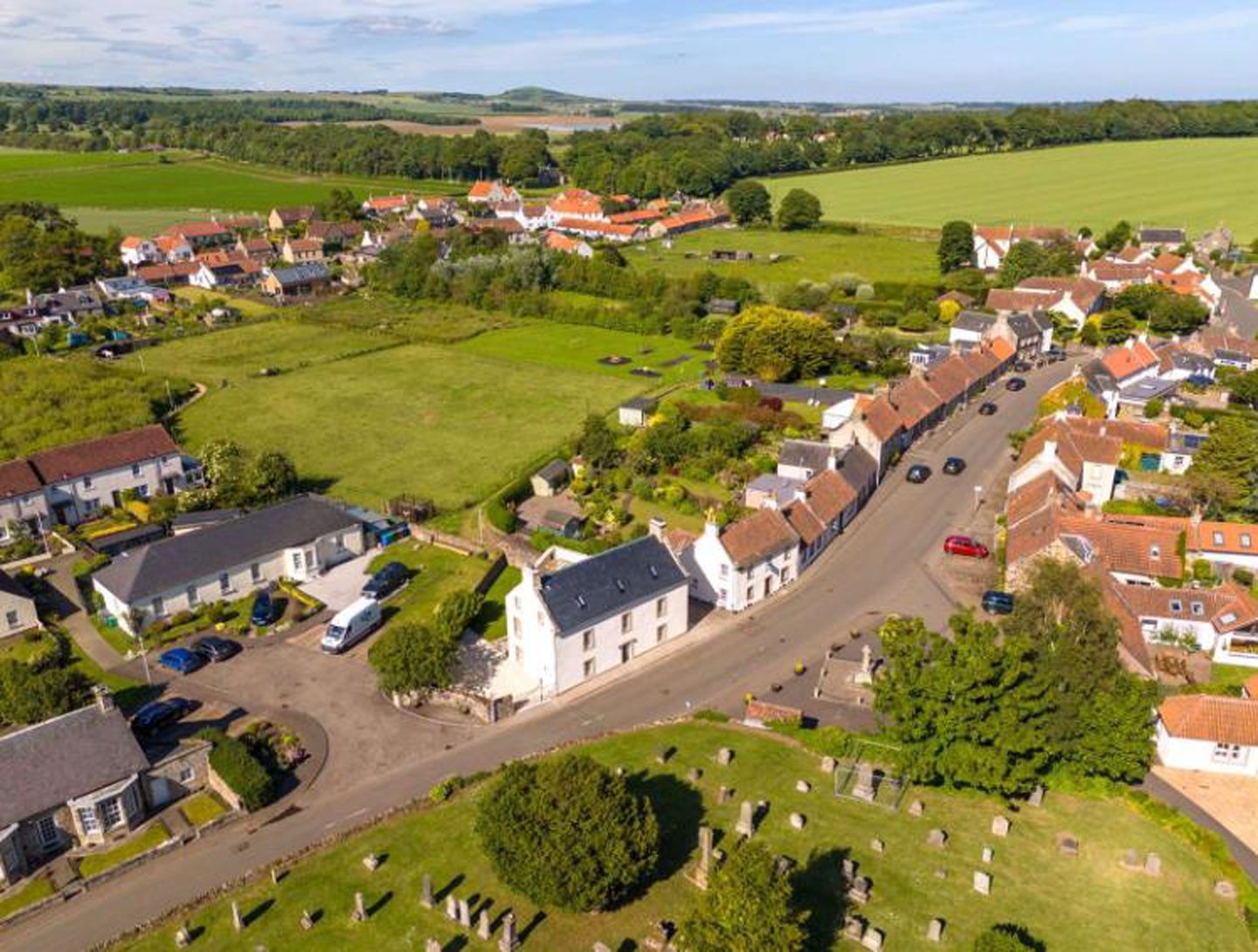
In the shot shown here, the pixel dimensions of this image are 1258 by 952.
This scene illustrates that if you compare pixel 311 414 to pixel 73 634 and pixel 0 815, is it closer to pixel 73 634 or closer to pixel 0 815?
pixel 73 634

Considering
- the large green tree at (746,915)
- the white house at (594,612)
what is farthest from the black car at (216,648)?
the large green tree at (746,915)

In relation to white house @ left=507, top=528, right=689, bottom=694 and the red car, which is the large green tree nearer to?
white house @ left=507, top=528, right=689, bottom=694

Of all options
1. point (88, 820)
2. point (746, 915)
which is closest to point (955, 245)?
point (746, 915)

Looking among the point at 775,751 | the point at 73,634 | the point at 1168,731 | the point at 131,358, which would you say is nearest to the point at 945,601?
the point at 1168,731

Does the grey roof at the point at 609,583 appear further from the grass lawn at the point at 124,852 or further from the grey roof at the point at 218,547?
the grey roof at the point at 218,547

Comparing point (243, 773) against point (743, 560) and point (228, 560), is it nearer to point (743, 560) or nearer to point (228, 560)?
point (228, 560)
